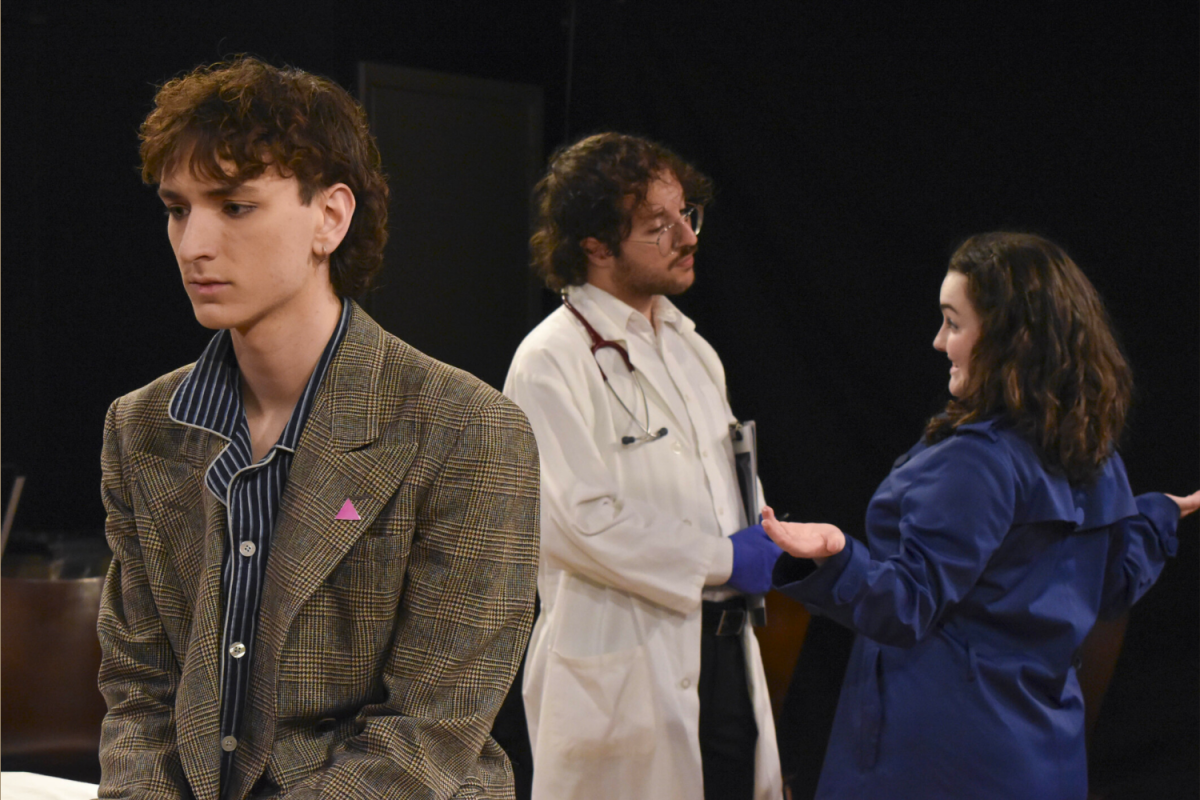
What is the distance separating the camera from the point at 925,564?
1.81m

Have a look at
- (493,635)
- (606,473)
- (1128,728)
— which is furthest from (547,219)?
(1128,728)

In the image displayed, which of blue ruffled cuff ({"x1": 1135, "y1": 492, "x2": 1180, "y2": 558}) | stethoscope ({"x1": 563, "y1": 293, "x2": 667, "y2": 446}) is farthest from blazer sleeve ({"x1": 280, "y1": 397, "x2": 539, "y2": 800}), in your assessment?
blue ruffled cuff ({"x1": 1135, "y1": 492, "x2": 1180, "y2": 558})

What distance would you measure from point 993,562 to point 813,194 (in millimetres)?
1833

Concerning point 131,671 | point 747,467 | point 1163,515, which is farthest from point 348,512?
point 1163,515

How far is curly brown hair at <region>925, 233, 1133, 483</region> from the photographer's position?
190cm

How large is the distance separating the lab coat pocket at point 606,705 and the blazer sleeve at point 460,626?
92 cm

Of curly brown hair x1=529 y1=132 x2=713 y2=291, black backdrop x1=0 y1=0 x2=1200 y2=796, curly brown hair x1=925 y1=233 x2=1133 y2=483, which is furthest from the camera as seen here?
black backdrop x1=0 y1=0 x2=1200 y2=796

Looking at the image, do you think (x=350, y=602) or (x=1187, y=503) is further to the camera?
(x=1187, y=503)

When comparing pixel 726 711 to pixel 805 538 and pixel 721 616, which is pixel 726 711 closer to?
pixel 721 616

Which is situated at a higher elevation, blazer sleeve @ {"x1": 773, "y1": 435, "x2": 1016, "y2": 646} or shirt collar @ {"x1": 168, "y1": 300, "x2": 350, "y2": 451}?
shirt collar @ {"x1": 168, "y1": 300, "x2": 350, "y2": 451}

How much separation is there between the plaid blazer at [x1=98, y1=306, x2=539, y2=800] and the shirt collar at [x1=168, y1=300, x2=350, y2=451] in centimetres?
2

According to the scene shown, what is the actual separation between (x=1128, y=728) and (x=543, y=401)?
210 cm

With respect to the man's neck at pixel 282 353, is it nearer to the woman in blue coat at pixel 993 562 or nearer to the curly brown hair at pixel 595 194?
the woman in blue coat at pixel 993 562

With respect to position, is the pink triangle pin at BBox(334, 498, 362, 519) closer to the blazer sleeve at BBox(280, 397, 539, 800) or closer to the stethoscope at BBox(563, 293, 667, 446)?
the blazer sleeve at BBox(280, 397, 539, 800)
